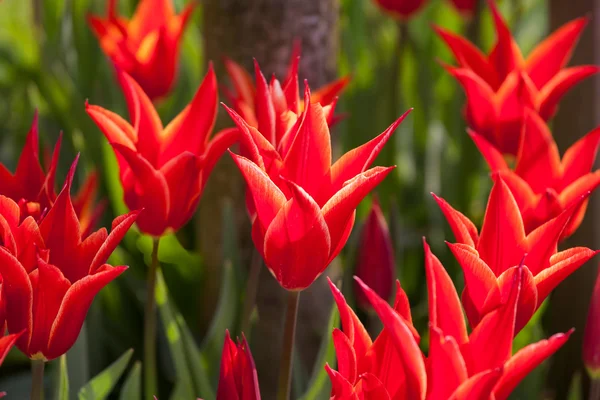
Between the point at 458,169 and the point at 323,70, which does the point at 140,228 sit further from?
the point at 458,169

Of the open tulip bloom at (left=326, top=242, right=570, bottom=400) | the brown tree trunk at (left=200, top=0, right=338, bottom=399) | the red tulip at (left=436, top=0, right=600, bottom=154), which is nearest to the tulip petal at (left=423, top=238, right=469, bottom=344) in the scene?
the open tulip bloom at (left=326, top=242, right=570, bottom=400)

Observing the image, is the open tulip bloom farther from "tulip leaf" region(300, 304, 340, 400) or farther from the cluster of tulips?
"tulip leaf" region(300, 304, 340, 400)

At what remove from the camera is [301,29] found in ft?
3.02

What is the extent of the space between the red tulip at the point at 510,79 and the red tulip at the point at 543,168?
0.07m

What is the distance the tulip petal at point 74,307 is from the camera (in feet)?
1.56

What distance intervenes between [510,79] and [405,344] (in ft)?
1.32

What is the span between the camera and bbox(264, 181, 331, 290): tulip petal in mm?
486

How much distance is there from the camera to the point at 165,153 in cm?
65

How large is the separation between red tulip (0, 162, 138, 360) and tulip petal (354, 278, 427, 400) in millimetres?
155

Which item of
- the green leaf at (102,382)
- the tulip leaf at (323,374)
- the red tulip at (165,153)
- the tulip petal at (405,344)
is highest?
the red tulip at (165,153)

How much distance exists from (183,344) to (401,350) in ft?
1.18

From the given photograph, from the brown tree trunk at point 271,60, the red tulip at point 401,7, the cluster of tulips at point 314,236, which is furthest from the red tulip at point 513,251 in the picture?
the red tulip at point 401,7

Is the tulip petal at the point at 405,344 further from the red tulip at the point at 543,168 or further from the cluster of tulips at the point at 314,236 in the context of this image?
the red tulip at the point at 543,168

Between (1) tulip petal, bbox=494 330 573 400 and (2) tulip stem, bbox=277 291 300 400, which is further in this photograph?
(2) tulip stem, bbox=277 291 300 400
